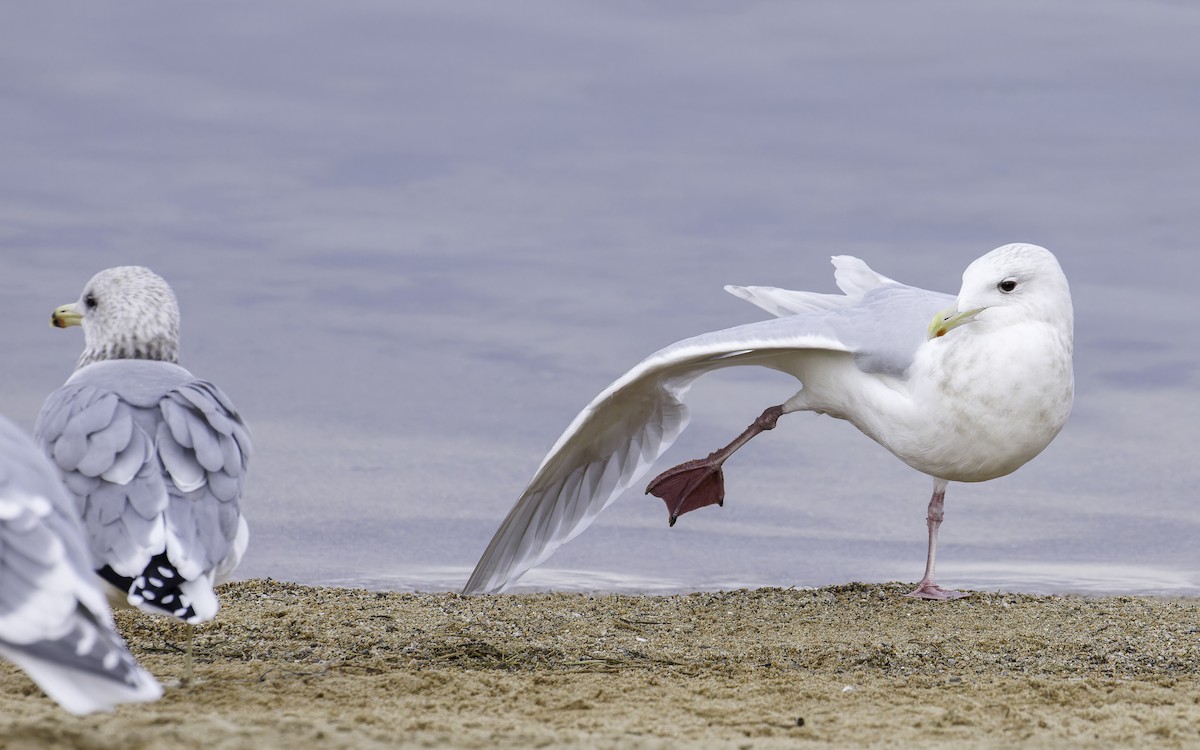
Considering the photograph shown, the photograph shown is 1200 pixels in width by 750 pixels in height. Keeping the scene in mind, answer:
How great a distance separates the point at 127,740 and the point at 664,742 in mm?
1327

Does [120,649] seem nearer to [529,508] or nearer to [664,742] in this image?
[664,742]

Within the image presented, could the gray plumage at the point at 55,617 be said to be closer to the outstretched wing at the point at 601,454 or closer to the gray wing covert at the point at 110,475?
the gray wing covert at the point at 110,475

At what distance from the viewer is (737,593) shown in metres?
7.50

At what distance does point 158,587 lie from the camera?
4531 mm

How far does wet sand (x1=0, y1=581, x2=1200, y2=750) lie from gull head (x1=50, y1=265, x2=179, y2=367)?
1.18 metres

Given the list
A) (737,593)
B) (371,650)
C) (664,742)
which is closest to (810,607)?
(737,593)

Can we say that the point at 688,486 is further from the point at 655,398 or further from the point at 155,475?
the point at 155,475

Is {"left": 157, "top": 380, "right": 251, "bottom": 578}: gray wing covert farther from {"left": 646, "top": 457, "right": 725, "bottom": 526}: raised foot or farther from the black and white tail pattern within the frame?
{"left": 646, "top": 457, "right": 725, "bottom": 526}: raised foot

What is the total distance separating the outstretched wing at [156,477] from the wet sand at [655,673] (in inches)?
16.7

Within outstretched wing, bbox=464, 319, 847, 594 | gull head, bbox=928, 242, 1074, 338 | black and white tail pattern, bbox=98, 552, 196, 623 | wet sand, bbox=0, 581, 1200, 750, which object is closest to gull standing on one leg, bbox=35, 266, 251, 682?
black and white tail pattern, bbox=98, 552, 196, 623

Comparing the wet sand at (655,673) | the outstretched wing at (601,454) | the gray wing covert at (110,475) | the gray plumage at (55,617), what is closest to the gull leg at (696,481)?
the outstretched wing at (601,454)

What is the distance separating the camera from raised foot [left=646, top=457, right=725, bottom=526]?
7688 millimetres

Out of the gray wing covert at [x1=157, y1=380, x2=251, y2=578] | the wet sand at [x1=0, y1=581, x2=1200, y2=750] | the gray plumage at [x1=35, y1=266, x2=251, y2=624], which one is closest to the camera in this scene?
the wet sand at [x1=0, y1=581, x2=1200, y2=750]

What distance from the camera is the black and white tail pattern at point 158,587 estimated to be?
14.7ft
